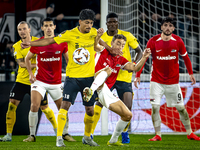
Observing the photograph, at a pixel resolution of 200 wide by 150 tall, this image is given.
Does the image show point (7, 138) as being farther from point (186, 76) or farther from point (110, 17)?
point (186, 76)

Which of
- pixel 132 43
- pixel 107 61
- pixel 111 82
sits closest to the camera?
pixel 107 61

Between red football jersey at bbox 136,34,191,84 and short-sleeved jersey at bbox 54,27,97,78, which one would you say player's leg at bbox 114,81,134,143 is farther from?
short-sleeved jersey at bbox 54,27,97,78

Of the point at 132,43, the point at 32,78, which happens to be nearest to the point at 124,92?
the point at 132,43

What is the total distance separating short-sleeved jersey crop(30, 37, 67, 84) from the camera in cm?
585

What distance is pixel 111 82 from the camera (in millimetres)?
5395

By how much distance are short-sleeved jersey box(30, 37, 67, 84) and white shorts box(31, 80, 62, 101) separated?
7 centimetres

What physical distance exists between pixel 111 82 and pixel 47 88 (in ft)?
3.80

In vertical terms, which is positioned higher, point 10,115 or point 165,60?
point 165,60

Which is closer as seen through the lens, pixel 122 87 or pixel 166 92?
pixel 122 87

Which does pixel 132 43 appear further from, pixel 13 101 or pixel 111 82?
pixel 13 101

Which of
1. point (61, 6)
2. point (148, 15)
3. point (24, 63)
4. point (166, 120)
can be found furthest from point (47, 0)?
point (166, 120)

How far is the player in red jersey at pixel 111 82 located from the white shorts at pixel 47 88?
1037 millimetres

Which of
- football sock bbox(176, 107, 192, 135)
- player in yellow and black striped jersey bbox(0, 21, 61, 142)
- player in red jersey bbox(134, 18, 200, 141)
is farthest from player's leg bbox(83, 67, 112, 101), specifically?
football sock bbox(176, 107, 192, 135)

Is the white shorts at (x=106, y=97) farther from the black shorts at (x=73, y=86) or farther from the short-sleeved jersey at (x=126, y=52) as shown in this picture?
the short-sleeved jersey at (x=126, y=52)
